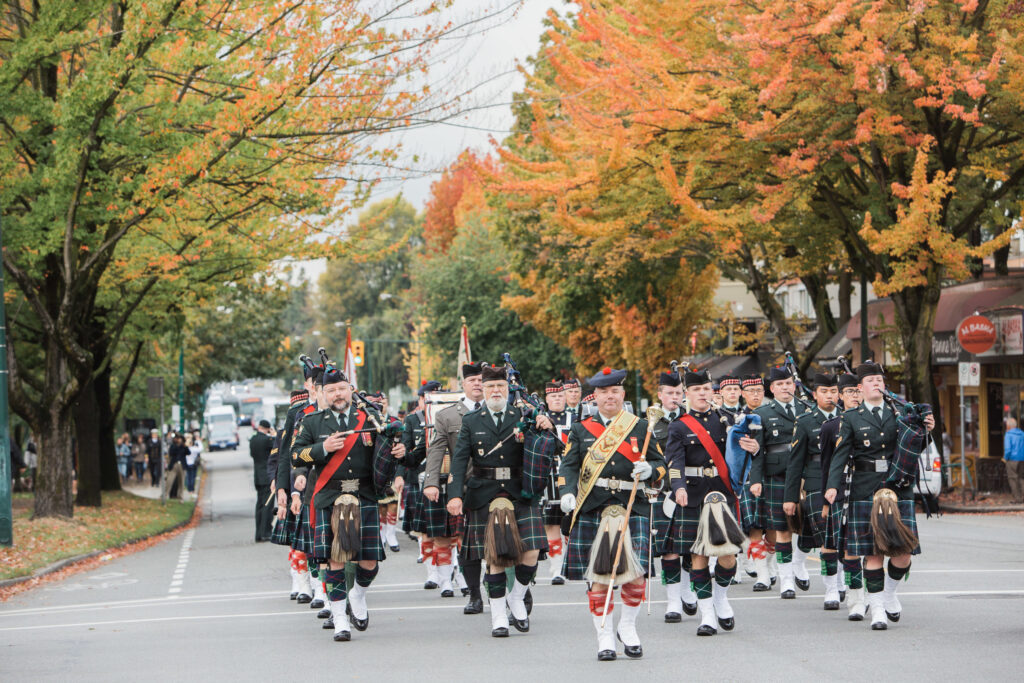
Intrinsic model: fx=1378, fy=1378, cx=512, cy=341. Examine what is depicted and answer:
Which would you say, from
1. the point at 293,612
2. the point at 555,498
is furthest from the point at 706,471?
the point at 293,612

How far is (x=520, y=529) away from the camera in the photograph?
423 inches

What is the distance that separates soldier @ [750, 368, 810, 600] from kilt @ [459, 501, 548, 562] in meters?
2.69

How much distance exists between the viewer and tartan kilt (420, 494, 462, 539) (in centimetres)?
1323

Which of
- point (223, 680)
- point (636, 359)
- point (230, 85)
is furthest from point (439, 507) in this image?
point (636, 359)

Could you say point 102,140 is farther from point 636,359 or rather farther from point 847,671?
point 636,359

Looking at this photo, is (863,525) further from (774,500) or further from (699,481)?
(774,500)

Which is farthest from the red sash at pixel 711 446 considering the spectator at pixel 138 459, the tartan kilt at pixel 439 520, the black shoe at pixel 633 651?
the spectator at pixel 138 459

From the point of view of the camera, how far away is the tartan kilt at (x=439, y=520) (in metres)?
13.2

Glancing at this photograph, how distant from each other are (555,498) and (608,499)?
493 cm

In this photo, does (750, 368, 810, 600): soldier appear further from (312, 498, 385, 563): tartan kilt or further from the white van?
the white van

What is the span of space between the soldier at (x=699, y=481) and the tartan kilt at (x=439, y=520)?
115 inches

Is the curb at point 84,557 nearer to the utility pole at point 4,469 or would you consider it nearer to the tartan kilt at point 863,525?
the utility pole at point 4,469

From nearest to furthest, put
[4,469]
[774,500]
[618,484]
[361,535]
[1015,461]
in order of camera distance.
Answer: [618,484] < [361,535] < [774,500] < [4,469] < [1015,461]

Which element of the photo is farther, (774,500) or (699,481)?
(774,500)
